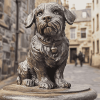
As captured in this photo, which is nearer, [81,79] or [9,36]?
[9,36]

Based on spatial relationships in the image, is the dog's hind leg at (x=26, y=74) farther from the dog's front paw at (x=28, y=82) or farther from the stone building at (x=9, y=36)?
the stone building at (x=9, y=36)

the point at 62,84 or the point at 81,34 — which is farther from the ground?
the point at 81,34

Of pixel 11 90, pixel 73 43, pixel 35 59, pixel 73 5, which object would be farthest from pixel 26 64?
pixel 73 5

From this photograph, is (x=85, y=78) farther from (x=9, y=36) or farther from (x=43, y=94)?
(x=43, y=94)

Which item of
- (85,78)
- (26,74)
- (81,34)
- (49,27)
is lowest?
(85,78)

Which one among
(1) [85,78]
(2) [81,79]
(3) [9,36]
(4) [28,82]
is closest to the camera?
(4) [28,82]

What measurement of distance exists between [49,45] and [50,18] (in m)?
0.29

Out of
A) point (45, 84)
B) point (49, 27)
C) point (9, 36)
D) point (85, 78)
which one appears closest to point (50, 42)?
point (49, 27)

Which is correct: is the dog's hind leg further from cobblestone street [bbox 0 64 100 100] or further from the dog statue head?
cobblestone street [bbox 0 64 100 100]

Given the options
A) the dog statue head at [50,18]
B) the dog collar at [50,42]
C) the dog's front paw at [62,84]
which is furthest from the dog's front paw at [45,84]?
the dog statue head at [50,18]

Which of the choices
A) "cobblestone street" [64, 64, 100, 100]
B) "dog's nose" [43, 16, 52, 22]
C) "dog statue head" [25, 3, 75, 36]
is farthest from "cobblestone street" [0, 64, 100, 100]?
"dog's nose" [43, 16, 52, 22]

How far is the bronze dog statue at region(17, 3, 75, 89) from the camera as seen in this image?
169cm

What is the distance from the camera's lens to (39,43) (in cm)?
183

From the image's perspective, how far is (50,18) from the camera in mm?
1668
